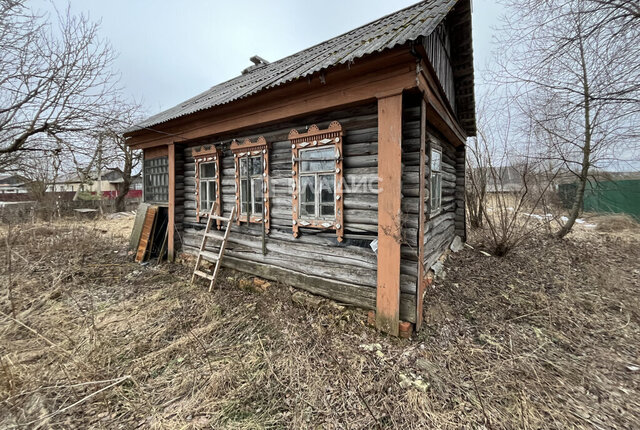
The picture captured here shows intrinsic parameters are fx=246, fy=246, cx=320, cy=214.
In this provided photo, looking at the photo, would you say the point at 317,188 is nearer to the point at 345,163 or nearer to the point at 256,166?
the point at 345,163

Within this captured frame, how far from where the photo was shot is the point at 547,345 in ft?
9.71

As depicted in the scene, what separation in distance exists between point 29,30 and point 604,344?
1180 cm

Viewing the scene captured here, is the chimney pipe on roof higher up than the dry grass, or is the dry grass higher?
the chimney pipe on roof

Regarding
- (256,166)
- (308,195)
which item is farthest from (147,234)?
(308,195)

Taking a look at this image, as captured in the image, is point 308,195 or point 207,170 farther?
point 207,170

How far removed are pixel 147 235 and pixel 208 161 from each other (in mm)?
2852

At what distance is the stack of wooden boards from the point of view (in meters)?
6.35

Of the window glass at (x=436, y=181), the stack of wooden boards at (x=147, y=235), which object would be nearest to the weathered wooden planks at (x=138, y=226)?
the stack of wooden boards at (x=147, y=235)

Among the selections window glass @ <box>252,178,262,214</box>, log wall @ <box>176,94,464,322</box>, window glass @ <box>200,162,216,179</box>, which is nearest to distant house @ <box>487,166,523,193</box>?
log wall @ <box>176,94,464,322</box>

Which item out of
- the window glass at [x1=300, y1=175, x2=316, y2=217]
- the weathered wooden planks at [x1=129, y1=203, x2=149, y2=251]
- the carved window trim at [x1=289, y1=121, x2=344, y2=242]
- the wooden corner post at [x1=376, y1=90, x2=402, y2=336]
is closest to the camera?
the wooden corner post at [x1=376, y1=90, x2=402, y2=336]

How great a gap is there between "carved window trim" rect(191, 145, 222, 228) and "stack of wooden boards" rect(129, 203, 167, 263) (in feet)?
5.50

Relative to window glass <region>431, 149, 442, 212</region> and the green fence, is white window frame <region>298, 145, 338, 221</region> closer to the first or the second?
window glass <region>431, 149, 442, 212</region>

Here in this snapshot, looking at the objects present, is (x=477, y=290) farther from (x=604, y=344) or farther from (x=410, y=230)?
(x=410, y=230)

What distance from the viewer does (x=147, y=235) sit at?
6.41 m
